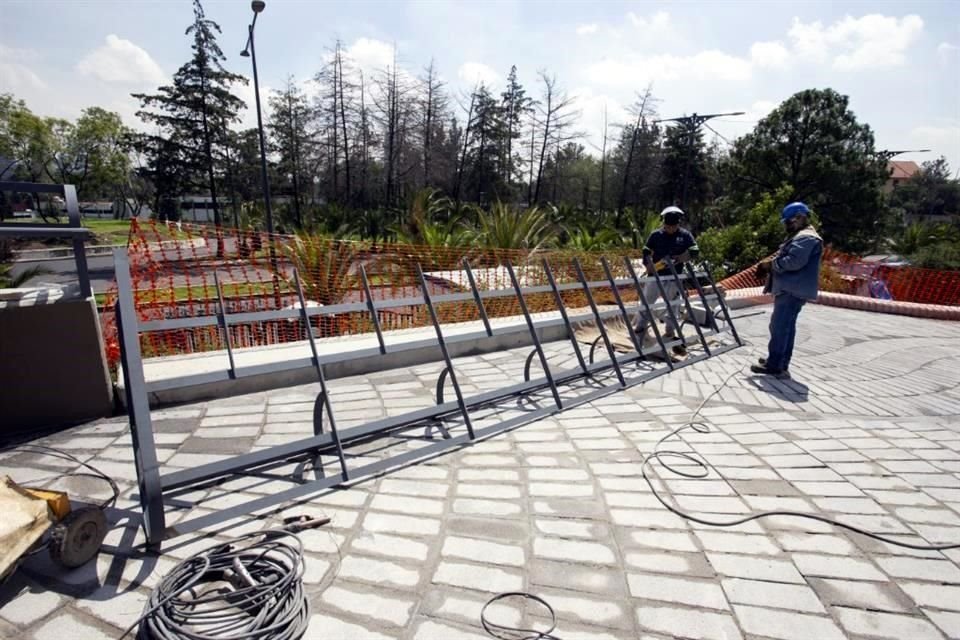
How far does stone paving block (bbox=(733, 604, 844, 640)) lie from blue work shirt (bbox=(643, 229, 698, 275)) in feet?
15.5

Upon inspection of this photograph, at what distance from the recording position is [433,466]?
10.3 ft

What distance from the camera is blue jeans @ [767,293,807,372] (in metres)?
4.96

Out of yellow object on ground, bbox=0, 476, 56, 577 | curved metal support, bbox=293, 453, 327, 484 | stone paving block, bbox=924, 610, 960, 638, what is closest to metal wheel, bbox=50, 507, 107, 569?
yellow object on ground, bbox=0, 476, 56, 577

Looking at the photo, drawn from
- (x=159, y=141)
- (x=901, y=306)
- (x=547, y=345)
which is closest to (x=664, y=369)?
(x=547, y=345)

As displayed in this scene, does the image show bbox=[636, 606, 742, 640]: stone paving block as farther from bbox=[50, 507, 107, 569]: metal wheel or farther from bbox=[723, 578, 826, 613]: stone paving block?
bbox=[50, 507, 107, 569]: metal wheel

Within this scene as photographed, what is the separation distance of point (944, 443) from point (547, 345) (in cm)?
359

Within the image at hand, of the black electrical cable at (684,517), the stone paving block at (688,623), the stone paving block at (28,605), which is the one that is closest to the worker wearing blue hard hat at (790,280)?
the black electrical cable at (684,517)

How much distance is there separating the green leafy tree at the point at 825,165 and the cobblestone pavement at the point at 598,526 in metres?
25.5

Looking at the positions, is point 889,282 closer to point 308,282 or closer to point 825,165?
point 825,165

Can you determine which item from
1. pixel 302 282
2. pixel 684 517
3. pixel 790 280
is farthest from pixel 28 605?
pixel 790 280

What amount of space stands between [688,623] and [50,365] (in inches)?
158

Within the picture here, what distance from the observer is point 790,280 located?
4.84 metres

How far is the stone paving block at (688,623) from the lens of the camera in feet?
6.17

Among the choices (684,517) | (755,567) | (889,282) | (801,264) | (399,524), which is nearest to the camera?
(755,567)
